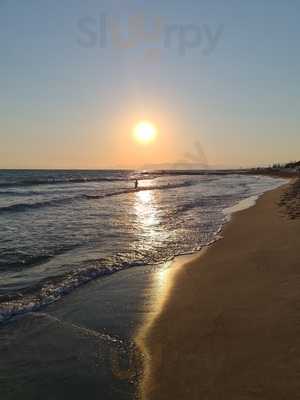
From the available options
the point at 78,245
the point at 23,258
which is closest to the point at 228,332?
the point at 23,258

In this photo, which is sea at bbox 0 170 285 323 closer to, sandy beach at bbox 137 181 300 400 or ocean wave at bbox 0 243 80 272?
ocean wave at bbox 0 243 80 272

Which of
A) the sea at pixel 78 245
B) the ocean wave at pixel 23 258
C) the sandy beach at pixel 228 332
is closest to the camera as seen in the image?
the sandy beach at pixel 228 332

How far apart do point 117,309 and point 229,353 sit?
2248 millimetres

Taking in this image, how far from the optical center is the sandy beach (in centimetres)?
362

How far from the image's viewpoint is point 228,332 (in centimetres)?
477

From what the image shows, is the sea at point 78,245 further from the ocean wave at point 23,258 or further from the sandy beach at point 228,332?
the sandy beach at point 228,332

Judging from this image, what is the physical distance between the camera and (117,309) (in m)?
5.93

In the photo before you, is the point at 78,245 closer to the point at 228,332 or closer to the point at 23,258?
the point at 23,258

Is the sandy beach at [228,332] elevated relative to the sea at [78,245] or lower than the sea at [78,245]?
elevated

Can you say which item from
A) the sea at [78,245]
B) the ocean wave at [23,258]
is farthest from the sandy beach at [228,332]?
the ocean wave at [23,258]

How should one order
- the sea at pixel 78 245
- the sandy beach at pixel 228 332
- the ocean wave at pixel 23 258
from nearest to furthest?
the sandy beach at pixel 228 332, the sea at pixel 78 245, the ocean wave at pixel 23 258

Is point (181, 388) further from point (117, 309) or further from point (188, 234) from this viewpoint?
point (188, 234)

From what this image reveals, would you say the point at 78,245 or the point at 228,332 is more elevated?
the point at 228,332

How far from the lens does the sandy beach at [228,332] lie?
362 centimetres
